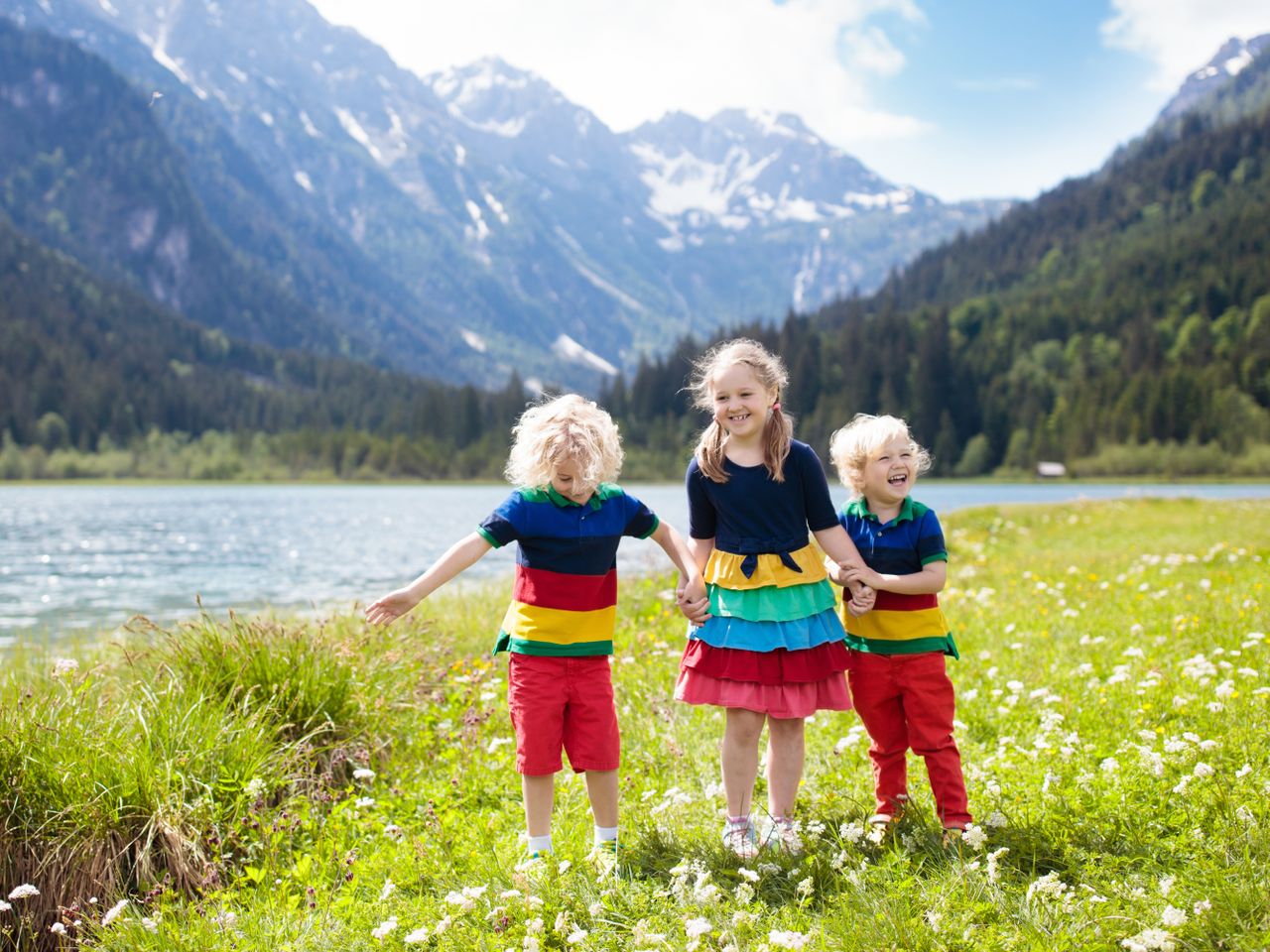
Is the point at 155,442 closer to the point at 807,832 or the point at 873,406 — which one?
the point at 873,406

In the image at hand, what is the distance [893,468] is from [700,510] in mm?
1066

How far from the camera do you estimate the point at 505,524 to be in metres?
4.97

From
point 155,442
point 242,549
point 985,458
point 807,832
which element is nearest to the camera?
point 807,832

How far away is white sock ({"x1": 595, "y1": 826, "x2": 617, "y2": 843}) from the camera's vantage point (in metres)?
4.95

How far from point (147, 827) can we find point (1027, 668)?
639cm

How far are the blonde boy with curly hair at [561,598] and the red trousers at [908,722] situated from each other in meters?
1.05

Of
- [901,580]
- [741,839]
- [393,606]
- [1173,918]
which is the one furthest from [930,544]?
[393,606]

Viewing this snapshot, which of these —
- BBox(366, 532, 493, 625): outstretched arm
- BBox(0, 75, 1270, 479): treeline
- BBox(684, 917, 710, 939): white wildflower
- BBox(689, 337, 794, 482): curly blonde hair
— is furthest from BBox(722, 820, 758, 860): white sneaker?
BBox(0, 75, 1270, 479): treeline

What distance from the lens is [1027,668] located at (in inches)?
301

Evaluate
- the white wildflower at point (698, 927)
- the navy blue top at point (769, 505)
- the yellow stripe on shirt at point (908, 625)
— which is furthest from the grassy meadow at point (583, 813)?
the navy blue top at point (769, 505)

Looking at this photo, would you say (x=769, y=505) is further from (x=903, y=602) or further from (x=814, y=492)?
(x=903, y=602)

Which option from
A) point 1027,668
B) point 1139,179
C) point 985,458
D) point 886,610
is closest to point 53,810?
point 886,610

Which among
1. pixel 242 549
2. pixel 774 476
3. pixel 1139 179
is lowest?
pixel 242 549

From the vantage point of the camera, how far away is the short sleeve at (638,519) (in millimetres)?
5203
